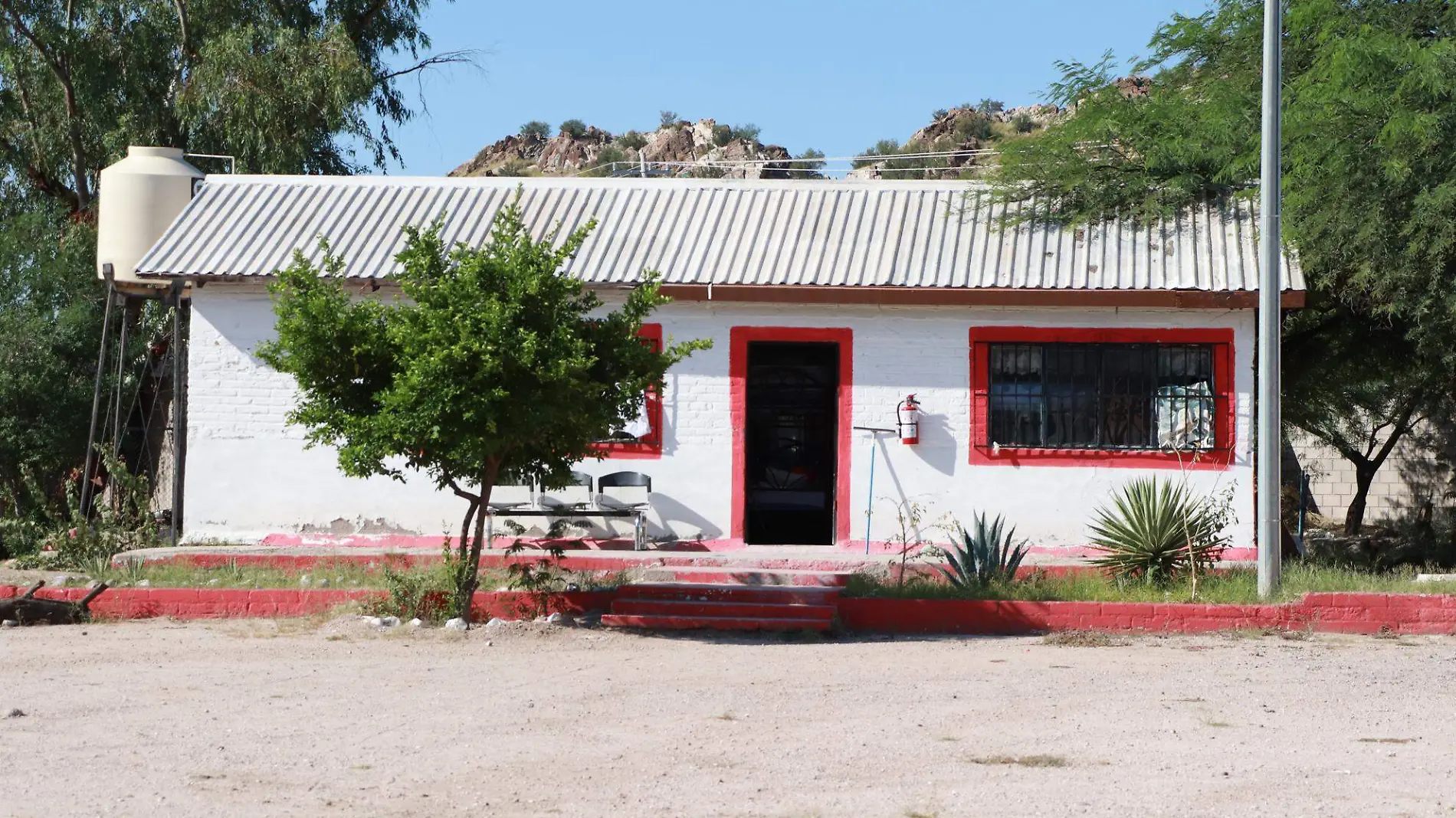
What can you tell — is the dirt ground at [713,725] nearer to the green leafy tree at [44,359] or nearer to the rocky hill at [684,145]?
the green leafy tree at [44,359]

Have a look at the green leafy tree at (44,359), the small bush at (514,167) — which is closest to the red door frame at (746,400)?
the green leafy tree at (44,359)

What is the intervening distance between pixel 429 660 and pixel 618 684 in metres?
1.69

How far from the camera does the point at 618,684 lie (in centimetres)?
974

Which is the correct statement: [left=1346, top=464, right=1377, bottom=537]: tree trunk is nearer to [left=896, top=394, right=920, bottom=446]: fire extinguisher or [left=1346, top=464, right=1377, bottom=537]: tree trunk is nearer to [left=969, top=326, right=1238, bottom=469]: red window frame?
[left=969, top=326, right=1238, bottom=469]: red window frame

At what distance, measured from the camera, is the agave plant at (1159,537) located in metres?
13.1

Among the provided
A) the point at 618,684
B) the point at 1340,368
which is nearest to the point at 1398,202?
the point at 1340,368

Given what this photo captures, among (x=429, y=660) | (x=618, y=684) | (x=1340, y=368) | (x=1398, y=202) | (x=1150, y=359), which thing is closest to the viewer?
(x=618, y=684)

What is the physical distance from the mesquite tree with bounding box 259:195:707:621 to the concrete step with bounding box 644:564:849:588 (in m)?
1.99

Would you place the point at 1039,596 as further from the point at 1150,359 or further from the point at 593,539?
the point at 593,539

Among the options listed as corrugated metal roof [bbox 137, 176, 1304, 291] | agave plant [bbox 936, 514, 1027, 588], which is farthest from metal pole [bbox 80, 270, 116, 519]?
agave plant [bbox 936, 514, 1027, 588]

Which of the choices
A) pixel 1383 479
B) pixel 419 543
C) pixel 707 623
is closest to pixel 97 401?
pixel 419 543

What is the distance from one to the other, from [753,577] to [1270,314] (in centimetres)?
501

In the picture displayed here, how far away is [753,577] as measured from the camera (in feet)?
45.3

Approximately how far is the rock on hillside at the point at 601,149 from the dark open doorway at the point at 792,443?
41766 mm
